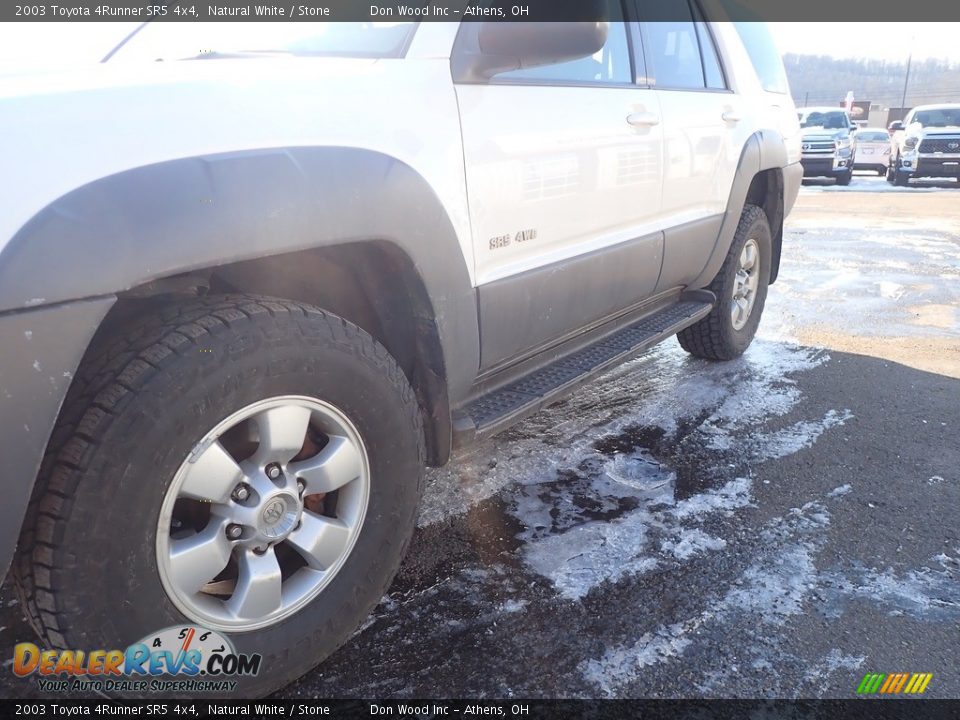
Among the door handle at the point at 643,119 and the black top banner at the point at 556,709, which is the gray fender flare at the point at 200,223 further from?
the door handle at the point at 643,119

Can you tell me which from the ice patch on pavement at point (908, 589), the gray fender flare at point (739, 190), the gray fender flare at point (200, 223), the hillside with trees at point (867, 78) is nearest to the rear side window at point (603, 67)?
the gray fender flare at point (200, 223)

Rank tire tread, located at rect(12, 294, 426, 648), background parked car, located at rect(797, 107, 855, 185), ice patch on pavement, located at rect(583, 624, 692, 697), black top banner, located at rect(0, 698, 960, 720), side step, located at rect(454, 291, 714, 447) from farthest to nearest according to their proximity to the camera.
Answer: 1. background parked car, located at rect(797, 107, 855, 185)
2. side step, located at rect(454, 291, 714, 447)
3. ice patch on pavement, located at rect(583, 624, 692, 697)
4. black top banner, located at rect(0, 698, 960, 720)
5. tire tread, located at rect(12, 294, 426, 648)

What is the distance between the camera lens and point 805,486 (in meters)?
2.89

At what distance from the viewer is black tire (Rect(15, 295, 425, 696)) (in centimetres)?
138

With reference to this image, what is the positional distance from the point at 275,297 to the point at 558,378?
1.20 meters

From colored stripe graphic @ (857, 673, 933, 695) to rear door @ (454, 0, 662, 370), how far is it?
1360 mm

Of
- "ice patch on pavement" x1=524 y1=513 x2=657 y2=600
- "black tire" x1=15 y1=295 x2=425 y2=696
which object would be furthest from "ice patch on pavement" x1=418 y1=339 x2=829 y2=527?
"black tire" x1=15 y1=295 x2=425 y2=696

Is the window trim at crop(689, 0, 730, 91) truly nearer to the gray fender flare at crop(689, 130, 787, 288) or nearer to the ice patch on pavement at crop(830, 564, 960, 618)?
the gray fender flare at crop(689, 130, 787, 288)

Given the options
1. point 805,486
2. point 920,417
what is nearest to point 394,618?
point 805,486

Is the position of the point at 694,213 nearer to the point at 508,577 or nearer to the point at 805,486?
the point at 805,486

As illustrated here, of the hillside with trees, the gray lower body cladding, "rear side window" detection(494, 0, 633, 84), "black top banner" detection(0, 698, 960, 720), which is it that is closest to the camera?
the gray lower body cladding

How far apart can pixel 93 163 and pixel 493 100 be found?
114cm

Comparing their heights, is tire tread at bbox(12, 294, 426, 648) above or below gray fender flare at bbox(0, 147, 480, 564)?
below

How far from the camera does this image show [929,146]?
16.3 m
